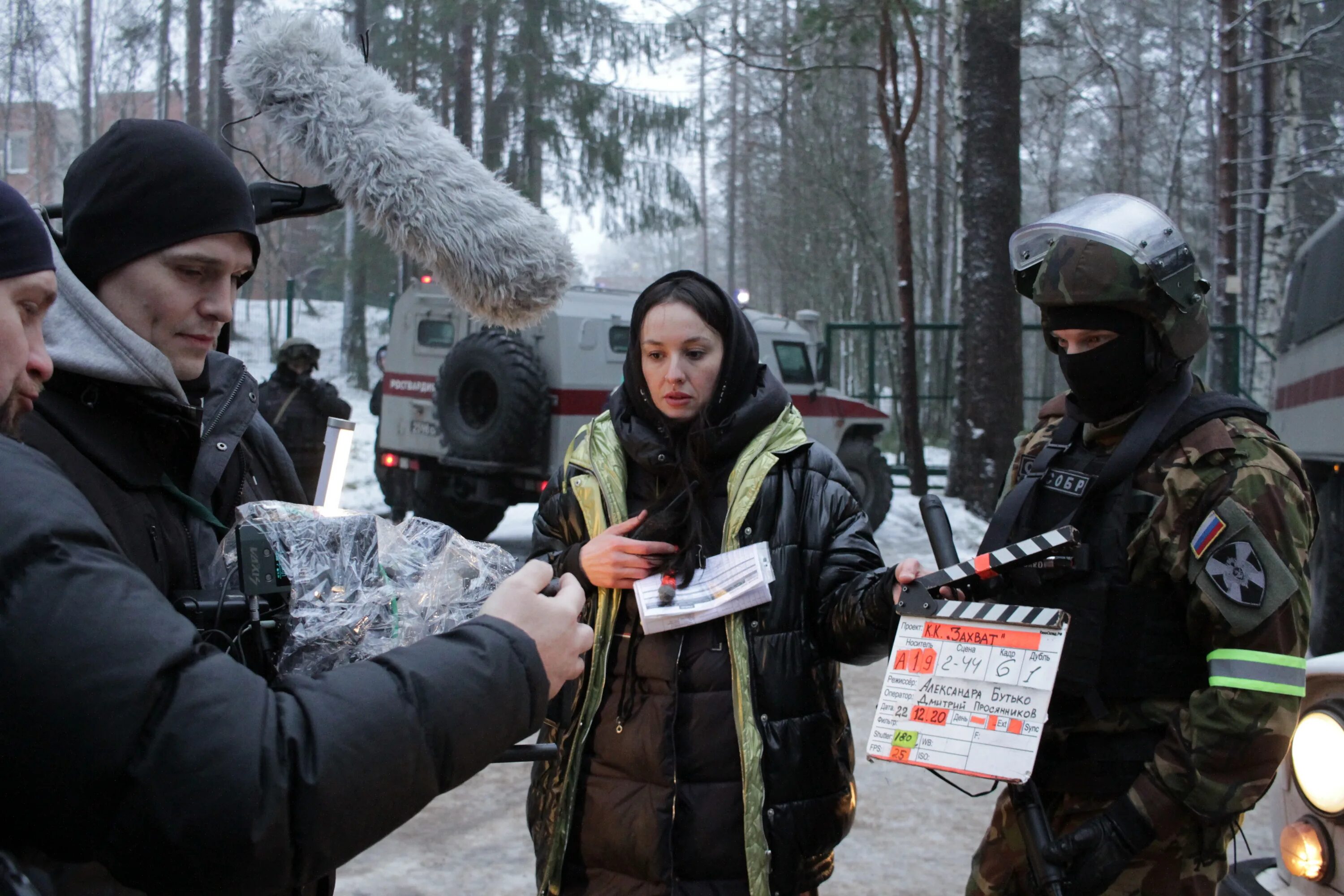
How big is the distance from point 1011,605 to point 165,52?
2770 cm

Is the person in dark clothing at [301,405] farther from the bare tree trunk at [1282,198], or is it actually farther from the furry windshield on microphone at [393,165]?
the bare tree trunk at [1282,198]

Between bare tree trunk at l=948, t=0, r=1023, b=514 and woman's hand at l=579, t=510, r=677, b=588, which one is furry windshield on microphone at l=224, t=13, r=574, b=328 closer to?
woman's hand at l=579, t=510, r=677, b=588

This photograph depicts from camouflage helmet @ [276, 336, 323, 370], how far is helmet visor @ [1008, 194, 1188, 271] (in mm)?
6898

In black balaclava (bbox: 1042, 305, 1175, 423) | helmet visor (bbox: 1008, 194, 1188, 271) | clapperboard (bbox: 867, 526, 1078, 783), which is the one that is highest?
helmet visor (bbox: 1008, 194, 1188, 271)

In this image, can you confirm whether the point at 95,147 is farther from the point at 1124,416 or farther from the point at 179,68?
the point at 179,68

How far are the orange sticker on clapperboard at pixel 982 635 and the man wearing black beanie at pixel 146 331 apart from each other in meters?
1.38

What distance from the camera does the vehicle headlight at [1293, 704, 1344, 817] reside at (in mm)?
2555

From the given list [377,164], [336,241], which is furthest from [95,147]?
[336,241]

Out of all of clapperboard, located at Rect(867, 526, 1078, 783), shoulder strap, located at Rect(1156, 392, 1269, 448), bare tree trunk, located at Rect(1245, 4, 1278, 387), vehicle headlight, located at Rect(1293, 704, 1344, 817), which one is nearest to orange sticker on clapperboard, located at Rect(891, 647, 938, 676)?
clapperboard, located at Rect(867, 526, 1078, 783)

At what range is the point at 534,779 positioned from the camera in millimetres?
2643

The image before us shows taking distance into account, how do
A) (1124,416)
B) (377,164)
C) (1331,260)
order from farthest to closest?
(1331,260) → (1124,416) → (377,164)

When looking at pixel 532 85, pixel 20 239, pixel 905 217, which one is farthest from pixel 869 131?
pixel 20 239

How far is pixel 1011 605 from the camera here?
7.57ft

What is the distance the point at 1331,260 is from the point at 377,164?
7.26 meters
